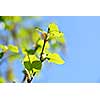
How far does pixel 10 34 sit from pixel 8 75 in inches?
8.6

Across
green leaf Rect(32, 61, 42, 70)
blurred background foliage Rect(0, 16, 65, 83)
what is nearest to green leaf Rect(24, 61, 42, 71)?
green leaf Rect(32, 61, 42, 70)

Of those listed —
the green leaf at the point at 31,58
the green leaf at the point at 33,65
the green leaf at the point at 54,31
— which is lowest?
the green leaf at the point at 33,65

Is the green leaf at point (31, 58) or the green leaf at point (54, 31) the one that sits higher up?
the green leaf at point (54, 31)

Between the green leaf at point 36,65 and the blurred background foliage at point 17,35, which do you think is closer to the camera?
the green leaf at point 36,65

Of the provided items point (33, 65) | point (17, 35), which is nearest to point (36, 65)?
point (33, 65)

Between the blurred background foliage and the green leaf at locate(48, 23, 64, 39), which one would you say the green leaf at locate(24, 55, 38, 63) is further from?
the blurred background foliage

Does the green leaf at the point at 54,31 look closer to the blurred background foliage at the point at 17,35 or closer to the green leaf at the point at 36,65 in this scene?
the green leaf at the point at 36,65

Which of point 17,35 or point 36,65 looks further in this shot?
point 17,35

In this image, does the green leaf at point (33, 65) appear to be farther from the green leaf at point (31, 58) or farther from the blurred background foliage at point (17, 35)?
the blurred background foliage at point (17, 35)

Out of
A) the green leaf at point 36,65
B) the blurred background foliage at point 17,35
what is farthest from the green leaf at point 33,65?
the blurred background foliage at point 17,35

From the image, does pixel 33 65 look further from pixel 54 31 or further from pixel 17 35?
pixel 17 35
